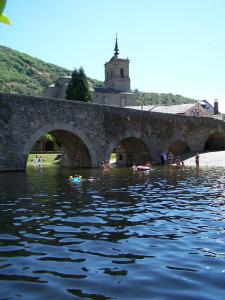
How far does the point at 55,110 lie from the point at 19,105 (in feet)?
8.94

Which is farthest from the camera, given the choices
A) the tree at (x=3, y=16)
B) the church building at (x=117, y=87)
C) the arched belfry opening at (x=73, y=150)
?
the church building at (x=117, y=87)

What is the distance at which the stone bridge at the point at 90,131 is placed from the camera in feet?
79.9

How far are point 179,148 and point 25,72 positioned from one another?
390 feet

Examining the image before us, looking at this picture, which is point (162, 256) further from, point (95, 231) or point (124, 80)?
point (124, 80)

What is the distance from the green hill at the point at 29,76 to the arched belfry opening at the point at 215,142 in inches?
3298

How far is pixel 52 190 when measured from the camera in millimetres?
16922

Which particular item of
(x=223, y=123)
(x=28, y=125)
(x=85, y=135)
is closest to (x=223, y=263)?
(x=28, y=125)

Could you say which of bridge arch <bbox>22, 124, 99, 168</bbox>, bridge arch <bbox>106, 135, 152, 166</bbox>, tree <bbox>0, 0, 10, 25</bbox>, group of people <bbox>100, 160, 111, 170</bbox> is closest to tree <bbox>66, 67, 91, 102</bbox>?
bridge arch <bbox>106, 135, 152, 166</bbox>

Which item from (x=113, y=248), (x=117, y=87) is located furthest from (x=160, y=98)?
(x=113, y=248)

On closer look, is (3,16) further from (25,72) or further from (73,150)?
(25,72)

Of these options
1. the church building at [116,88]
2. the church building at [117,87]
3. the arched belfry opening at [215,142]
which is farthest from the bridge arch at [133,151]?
the church building at [117,87]

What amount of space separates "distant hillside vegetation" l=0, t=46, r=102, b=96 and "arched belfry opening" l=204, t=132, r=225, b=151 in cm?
8377

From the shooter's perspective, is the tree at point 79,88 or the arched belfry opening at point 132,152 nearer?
the arched belfry opening at point 132,152

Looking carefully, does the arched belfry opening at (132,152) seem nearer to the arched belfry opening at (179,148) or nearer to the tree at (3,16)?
the arched belfry opening at (179,148)
